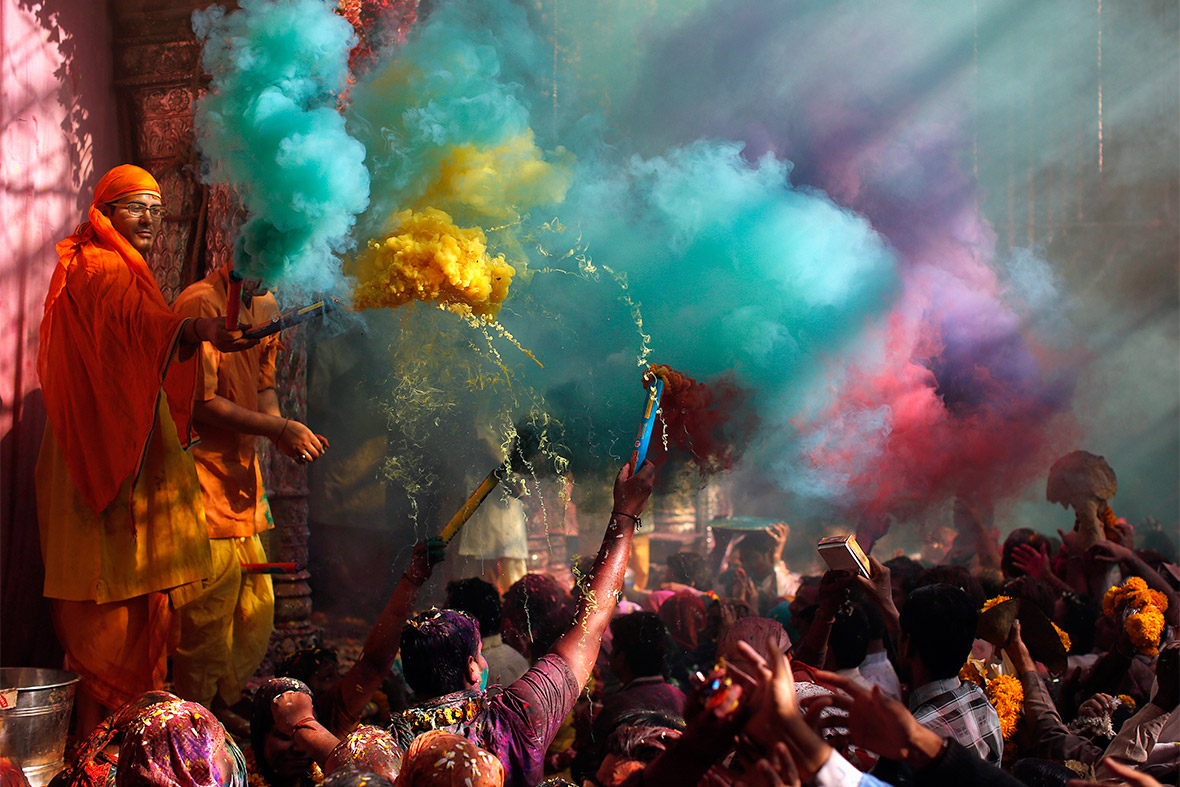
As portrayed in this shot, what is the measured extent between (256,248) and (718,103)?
3.67 metres

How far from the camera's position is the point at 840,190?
615cm

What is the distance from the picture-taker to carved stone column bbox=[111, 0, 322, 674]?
18.1ft

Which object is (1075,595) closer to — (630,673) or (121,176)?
(630,673)

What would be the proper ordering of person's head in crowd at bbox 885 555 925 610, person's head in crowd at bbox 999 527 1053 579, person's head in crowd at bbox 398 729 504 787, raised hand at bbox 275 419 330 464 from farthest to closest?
1. person's head in crowd at bbox 999 527 1053 579
2. person's head in crowd at bbox 885 555 925 610
3. raised hand at bbox 275 419 330 464
4. person's head in crowd at bbox 398 729 504 787

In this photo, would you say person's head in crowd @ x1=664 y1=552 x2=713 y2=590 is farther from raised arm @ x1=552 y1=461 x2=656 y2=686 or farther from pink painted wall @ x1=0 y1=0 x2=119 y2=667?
pink painted wall @ x1=0 y1=0 x2=119 y2=667

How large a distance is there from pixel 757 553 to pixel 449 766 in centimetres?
487

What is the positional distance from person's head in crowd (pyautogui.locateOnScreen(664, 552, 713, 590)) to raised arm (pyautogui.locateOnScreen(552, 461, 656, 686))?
3587 mm

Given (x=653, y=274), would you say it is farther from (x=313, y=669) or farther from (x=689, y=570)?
(x=313, y=669)

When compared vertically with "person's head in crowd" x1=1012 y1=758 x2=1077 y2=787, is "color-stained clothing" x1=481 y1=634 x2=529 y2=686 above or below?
above

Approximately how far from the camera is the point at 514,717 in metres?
2.37

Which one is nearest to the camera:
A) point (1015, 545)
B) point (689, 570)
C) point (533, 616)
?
point (533, 616)

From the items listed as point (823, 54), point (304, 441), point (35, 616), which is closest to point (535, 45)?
point (823, 54)

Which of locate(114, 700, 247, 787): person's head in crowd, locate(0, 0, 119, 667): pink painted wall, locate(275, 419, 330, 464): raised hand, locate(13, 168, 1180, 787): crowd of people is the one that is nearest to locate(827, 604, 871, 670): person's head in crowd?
locate(13, 168, 1180, 787): crowd of people

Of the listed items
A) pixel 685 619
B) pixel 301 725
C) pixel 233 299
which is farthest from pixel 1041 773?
pixel 233 299
